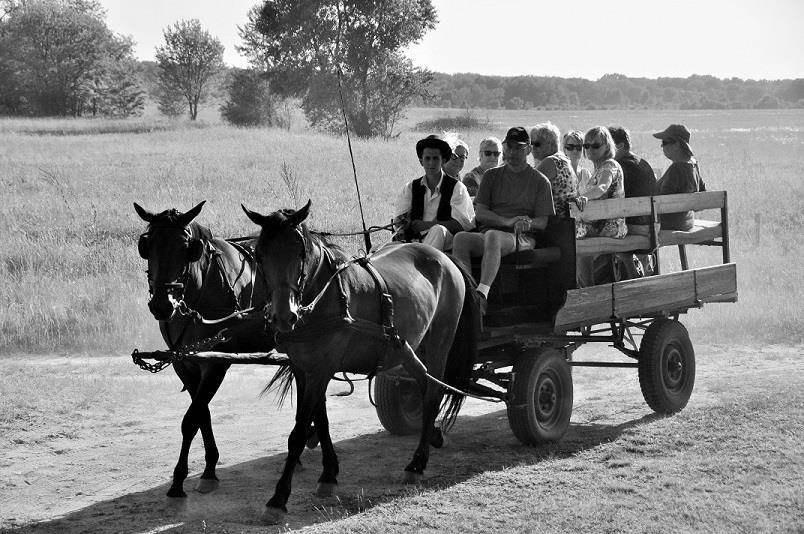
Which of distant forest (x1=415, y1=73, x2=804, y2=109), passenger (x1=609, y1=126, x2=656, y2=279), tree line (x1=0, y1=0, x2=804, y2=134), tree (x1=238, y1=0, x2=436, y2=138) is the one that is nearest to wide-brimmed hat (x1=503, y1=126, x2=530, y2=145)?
passenger (x1=609, y1=126, x2=656, y2=279)

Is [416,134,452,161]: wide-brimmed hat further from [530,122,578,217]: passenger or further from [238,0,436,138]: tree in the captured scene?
[238,0,436,138]: tree

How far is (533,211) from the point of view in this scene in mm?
7957

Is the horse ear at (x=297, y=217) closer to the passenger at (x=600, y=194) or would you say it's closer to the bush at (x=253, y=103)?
the passenger at (x=600, y=194)

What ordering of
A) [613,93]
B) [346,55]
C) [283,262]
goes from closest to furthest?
[283,262] → [346,55] → [613,93]

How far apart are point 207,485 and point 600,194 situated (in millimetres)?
4084

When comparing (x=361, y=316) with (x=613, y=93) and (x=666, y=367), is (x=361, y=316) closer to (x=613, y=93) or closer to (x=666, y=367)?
(x=666, y=367)

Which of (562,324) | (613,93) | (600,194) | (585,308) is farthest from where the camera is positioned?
(613,93)

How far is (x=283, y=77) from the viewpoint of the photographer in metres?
52.4

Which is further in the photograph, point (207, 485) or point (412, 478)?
point (412, 478)

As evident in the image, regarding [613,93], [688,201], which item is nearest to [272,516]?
[688,201]

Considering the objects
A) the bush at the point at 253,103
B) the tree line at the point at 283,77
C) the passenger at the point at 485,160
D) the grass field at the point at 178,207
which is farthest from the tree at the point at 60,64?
the passenger at the point at 485,160

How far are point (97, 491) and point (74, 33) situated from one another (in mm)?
68839

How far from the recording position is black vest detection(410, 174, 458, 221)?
26.1 feet

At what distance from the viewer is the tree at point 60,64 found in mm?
66188
